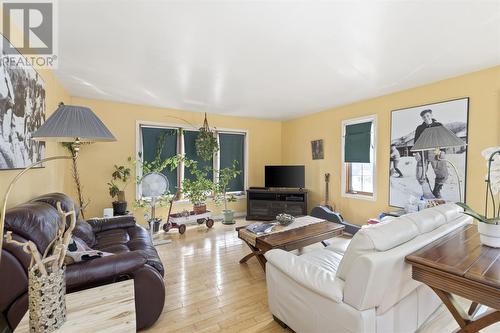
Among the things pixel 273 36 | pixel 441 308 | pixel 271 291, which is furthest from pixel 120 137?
pixel 441 308

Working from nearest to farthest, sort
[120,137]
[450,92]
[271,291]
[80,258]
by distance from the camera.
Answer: [80,258]
[271,291]
[450,92]
[120,137]

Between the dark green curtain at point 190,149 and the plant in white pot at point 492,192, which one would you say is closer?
the plant in white pot at point 492,192

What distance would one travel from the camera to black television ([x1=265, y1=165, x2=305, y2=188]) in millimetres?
5152

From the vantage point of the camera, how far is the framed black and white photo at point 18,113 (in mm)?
1645

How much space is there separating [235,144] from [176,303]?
3855mm

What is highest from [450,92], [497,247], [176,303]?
[450,92]

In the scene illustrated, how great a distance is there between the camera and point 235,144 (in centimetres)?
553

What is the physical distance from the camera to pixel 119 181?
4.25 meters

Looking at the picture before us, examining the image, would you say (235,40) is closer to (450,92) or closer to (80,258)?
(80,258)

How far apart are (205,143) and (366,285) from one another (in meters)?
3.95

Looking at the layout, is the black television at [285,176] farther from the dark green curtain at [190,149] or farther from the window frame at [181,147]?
the dark green curtain at [190,149]

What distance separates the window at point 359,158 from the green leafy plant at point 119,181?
4.05m

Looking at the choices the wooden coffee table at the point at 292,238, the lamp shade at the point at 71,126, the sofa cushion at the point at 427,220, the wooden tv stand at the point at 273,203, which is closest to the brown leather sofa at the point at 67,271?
the lamp shade at the point at 71,126

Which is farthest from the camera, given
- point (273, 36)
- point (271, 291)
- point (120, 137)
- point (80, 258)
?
point (120, 137)
